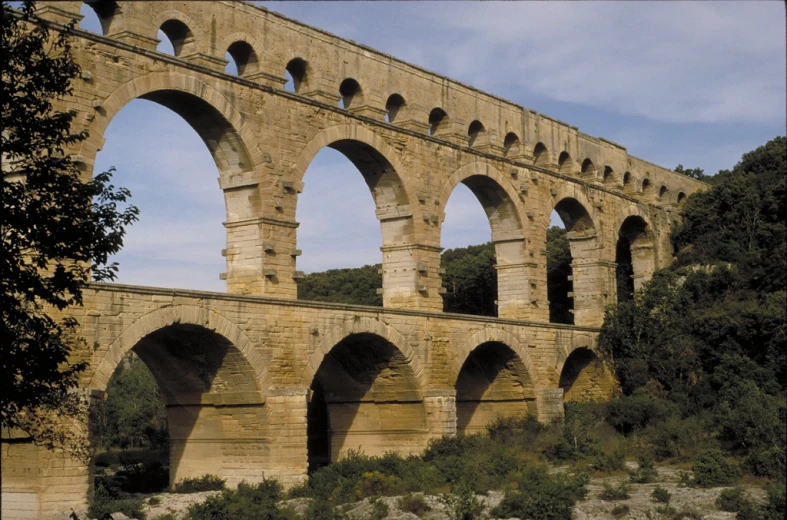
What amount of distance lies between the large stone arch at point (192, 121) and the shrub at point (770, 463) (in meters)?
12.5

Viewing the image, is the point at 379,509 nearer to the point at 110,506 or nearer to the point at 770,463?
the point at 110,506

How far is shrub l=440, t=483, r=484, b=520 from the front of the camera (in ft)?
63.0

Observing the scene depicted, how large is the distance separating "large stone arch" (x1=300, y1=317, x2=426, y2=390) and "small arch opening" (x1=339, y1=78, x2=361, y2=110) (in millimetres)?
5851

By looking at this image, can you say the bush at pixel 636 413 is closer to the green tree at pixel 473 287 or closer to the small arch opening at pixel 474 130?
the small arch opening at pixel 474 130

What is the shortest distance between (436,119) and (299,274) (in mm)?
8124

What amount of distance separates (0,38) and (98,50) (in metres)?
9.55

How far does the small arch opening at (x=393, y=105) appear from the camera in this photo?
2756 cm

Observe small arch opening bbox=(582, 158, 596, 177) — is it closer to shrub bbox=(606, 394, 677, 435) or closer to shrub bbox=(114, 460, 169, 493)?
shrub bbox=(606, 394, 677, 435)

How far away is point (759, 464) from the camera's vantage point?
72.4 feet

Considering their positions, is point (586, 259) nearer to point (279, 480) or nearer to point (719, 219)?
point (719, 219)

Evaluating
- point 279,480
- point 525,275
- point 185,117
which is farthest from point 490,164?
point 279,480

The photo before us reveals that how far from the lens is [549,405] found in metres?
29.8

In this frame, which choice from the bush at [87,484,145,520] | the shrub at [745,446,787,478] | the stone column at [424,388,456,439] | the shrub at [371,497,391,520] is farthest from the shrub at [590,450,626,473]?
the bush at [87,484,145,520]

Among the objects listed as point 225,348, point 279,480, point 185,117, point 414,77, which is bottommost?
point 279,480
